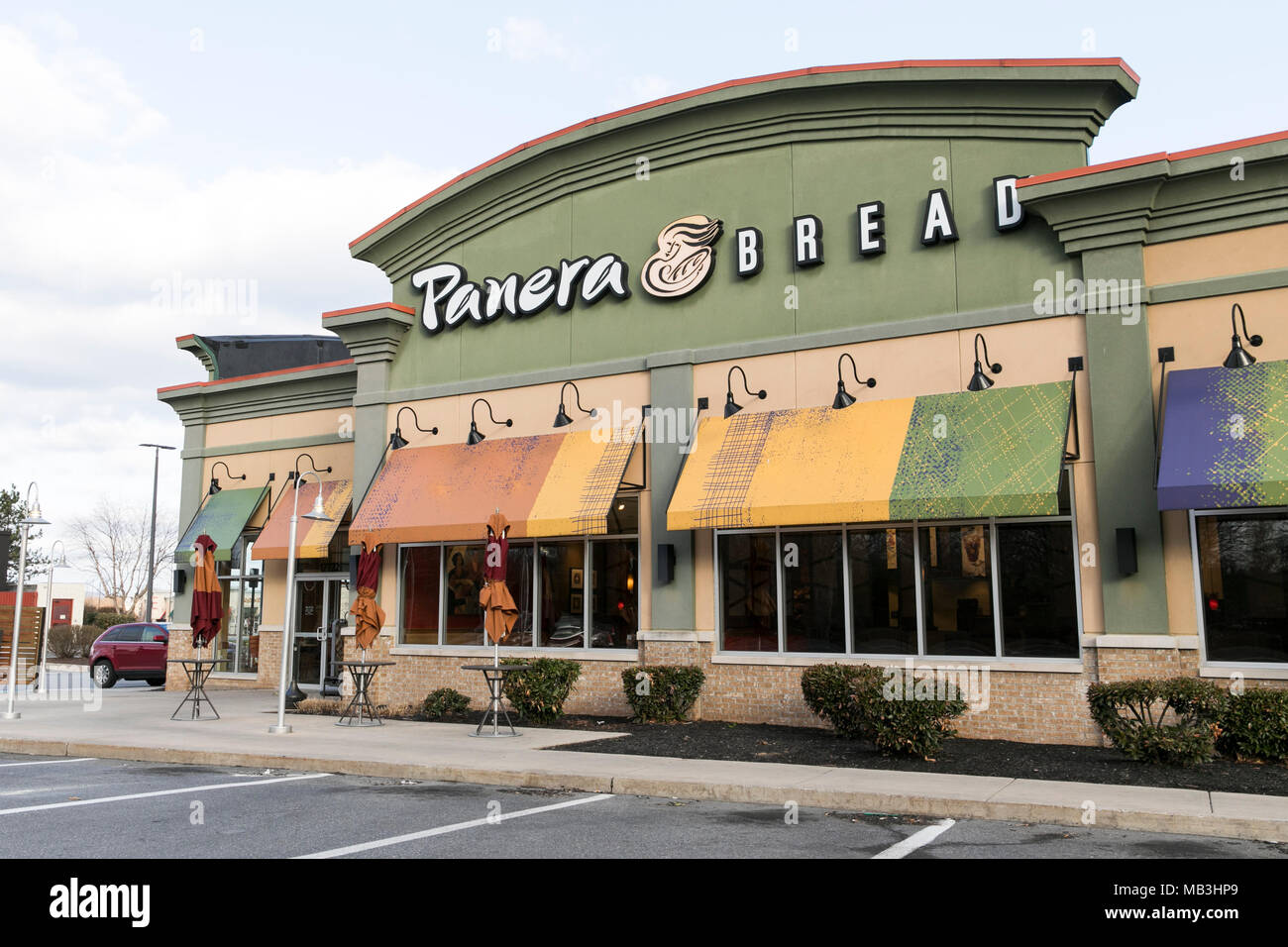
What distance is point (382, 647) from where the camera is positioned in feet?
61.0

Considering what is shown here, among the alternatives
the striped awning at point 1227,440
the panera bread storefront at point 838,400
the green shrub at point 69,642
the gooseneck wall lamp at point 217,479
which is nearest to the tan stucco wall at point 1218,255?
the panera bread storefront at point 838,400

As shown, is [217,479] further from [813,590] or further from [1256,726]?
[1256,726]

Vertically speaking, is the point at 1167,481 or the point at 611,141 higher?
the point at 611,141

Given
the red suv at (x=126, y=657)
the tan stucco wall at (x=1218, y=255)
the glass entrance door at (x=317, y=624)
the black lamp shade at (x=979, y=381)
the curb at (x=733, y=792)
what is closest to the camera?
the curb at (x=733, y=792)

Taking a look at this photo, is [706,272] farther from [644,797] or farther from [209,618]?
[209,618]

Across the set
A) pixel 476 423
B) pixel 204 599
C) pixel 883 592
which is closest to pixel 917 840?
pixel 883 592

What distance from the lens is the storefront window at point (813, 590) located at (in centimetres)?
1486

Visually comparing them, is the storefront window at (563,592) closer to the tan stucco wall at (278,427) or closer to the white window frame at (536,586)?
the white window frame at (536,586)

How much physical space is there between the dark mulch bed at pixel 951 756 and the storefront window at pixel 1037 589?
4.20ft

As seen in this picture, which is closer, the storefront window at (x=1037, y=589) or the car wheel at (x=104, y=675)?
the storefront window at (x=1037, y=589)

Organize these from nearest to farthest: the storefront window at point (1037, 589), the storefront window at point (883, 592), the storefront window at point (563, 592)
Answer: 1. the storefront window at point (1037, 589)
2. the storefront window at point (883, 592)
3. the storefront window at point (563, 592)

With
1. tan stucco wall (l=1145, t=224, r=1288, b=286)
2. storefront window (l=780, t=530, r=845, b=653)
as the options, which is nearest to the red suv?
storefront window (l=780, t=530, r=845, b=653)

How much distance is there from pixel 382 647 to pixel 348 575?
2709mm
